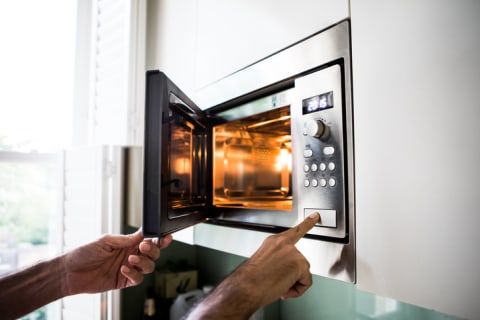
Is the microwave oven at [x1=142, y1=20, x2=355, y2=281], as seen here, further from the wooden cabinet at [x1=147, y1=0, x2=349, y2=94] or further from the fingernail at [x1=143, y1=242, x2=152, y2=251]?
the fingernail at [x1=143, y1=242, x2=152, y2=251]

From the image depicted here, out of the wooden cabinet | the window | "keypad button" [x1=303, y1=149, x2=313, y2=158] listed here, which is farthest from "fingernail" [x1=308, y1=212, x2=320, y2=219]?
the window

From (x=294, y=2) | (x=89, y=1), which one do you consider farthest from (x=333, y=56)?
(x=89, y=1)

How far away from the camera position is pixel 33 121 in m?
1.73

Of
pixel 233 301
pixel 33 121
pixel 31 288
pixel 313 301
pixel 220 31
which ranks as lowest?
pixel 313 301

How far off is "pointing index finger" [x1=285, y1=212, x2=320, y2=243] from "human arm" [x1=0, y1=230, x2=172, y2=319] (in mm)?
420

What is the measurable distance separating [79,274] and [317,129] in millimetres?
801

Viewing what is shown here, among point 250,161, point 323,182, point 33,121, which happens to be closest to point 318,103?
point 323,182

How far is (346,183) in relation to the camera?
61 centimetres

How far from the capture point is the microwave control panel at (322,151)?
624 millimetres

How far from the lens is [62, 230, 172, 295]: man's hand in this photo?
91cm

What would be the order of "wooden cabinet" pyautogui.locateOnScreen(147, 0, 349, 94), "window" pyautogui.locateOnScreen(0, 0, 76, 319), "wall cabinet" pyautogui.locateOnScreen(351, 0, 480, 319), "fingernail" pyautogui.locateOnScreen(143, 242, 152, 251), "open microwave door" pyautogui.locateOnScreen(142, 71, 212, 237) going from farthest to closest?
"window" pyautogui.locateOnScreen(0, 0, 76, 319) < "fingernail" pyautogui.locateOnScreen(143, 242, 152, 251) < "wooden cabinet" pyautogui.locateOnScreen(147, 0, 349, 94) < "open microwave door" pyautogui.locateOnScreen(142, 71, 212, 237) < "wall cabinet" pyautogui.locateOnScreen(351, 0, 480, 319)

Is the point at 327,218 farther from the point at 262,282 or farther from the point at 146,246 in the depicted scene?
the point at 146,246

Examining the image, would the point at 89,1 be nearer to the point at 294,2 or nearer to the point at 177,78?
the point at 177,78

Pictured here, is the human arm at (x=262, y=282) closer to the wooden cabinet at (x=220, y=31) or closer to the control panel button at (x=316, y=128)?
the control panel button at (x=316, y=128)
